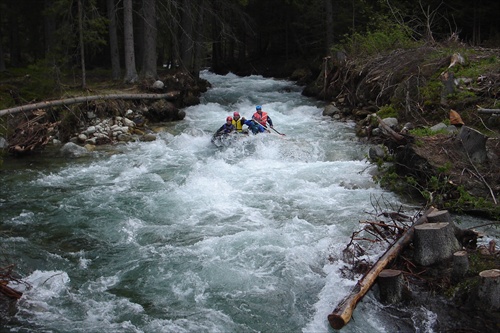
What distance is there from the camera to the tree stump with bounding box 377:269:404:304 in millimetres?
5320

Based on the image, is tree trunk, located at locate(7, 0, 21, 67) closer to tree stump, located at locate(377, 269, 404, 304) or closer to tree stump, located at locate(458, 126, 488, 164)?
tree stump, located at locate(458, 126, 488, 164)

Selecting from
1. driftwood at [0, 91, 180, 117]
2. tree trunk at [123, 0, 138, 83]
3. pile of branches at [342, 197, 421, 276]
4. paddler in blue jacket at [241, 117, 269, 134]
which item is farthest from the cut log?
tree trunk at [123, 0, 138, 83]

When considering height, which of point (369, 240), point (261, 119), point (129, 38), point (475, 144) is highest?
point (129, 38)

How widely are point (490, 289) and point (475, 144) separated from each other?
410cm

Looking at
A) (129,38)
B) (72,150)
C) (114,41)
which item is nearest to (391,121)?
(72,150)

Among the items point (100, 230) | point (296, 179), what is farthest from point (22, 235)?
point (296, 179)

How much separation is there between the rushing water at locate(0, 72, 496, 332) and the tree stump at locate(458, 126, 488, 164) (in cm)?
164

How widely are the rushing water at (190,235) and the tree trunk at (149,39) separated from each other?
5654 mm

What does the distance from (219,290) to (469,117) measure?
7.25m

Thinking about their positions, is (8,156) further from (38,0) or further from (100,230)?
(38,0)

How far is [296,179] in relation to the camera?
10.3 m

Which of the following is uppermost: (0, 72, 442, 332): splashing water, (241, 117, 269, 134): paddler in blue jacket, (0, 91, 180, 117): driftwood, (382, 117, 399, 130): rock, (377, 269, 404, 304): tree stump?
(0, 91, 180, 117): driftwood

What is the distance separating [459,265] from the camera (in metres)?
5.32

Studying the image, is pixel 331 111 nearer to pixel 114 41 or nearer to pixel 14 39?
pixel 114 41
